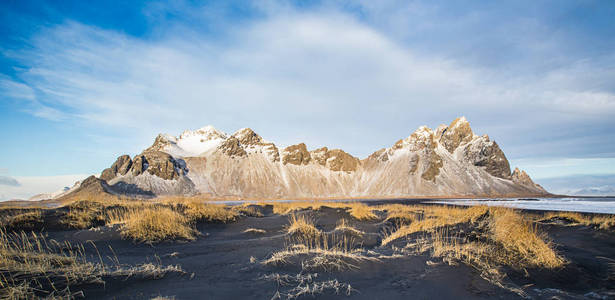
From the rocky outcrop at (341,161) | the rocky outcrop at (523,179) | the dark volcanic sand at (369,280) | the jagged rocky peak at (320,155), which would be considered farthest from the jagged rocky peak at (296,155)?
the dark volcanic sand at (369,280)

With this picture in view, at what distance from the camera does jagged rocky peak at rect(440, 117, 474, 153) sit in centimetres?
14688

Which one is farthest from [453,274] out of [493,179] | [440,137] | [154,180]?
[440,137]

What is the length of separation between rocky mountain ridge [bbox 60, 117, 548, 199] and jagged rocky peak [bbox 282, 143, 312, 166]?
49cm

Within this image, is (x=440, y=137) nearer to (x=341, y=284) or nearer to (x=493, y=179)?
(x=493, y=179)

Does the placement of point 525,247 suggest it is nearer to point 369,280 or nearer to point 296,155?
point 369,280

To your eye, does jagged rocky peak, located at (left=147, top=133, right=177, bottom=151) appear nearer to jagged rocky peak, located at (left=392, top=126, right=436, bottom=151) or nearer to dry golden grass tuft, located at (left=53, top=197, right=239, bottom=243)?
jagged rocky peak, located at (left=392, top=126, right=436, bottom=151)

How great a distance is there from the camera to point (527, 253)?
18.2 ft

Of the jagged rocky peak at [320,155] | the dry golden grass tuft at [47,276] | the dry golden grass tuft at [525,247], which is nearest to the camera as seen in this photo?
the dry golden grass tuft at [47,276]

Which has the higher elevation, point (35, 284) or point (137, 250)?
point (35, 284)

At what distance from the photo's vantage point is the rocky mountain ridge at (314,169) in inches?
4242

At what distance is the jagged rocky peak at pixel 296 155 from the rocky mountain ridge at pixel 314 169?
49cm

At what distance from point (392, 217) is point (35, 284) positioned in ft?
48.4

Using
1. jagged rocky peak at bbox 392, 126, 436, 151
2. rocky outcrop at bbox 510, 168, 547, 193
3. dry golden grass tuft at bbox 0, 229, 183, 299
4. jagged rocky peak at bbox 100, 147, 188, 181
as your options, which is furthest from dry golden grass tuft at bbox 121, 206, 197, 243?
rocky outcrop at bbox 510, 168, 547, 193

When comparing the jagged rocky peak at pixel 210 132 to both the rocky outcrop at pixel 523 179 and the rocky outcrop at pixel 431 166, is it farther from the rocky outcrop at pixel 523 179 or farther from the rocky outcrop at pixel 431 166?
the rocky outcrop at pixel 523 179
